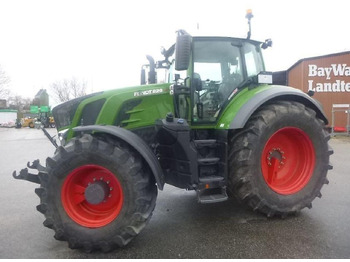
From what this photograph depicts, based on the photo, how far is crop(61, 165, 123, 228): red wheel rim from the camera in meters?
2.84

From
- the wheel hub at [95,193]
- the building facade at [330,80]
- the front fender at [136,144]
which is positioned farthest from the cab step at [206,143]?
the building facade at [330,80]

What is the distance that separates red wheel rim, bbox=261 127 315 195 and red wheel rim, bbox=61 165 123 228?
6.14 feet

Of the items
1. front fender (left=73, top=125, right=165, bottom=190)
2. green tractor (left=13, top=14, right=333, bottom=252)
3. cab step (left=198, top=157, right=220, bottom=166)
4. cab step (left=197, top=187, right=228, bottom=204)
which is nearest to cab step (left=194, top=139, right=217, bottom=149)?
green tractor (left=13, top=14, right=333, bottom=252)

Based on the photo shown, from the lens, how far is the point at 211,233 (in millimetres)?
3113

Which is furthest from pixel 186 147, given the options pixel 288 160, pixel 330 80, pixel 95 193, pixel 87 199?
pixel 330 80

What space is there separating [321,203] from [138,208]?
2.90 meters

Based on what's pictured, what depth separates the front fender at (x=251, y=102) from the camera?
3.19 metres

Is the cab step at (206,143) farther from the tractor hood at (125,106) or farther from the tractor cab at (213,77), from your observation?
the tractor hood at (125,106)

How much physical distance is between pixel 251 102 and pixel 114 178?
1.85 m

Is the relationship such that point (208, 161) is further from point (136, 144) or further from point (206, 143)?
point (136, 144)

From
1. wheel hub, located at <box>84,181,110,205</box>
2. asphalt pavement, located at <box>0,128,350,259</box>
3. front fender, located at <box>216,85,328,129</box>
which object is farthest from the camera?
front fender, located at <box>216,85,328,129</box>

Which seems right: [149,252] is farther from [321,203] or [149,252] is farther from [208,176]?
[321,203]

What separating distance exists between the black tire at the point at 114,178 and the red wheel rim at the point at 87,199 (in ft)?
0.05

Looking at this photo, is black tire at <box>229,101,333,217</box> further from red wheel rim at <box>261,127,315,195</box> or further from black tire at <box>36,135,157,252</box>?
black tire at <box>36,135,157,252</box>
